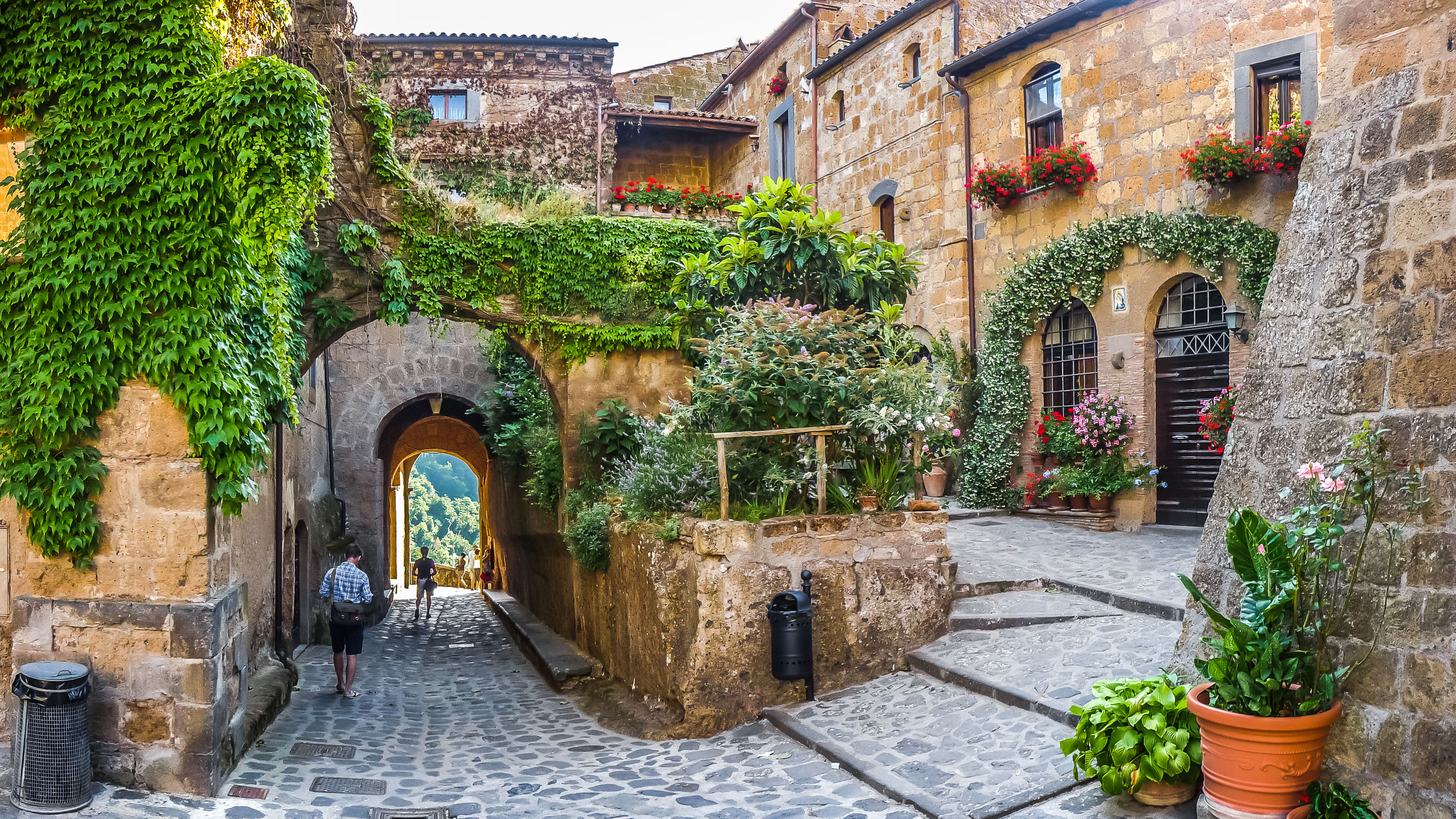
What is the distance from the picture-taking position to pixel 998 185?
540 inches

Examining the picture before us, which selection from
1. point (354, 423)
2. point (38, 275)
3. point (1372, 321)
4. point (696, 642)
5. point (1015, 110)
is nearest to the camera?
point (1372, 321)

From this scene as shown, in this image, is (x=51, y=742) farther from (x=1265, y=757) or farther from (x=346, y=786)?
(x=1265, y=757)

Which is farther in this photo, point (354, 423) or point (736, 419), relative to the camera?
point (354, 423)

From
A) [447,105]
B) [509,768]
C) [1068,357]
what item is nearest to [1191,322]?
[1068,357]

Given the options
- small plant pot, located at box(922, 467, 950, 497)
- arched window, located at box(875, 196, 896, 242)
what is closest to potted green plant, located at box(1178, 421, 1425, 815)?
small plant pot, located at box(922, 467, 950, 497)

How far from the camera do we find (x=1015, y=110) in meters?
14.1

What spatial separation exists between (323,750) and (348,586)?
2565 mm

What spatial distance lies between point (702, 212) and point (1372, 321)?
11.0 meters

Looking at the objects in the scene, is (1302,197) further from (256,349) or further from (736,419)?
(256,349)

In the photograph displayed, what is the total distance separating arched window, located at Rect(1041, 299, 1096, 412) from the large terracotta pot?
941 centimetres

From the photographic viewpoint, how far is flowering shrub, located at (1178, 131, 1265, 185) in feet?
35.6

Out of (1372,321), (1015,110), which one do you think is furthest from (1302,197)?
(1015,110)

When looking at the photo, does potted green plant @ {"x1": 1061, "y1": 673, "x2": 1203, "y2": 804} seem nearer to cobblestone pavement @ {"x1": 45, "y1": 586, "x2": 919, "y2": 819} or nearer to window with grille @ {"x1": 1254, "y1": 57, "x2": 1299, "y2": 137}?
cobblestone pavement @ {"x1": 45, "y1": 586, "x2": 919, "y2": 819}

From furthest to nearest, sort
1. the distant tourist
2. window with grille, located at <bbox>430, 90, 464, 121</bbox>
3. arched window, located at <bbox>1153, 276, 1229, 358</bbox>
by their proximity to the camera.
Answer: window with grille, located at <bbox>430, 90, 464, 121</bbox>
the distant tourist
arched window, located at <bbox>1153, 276, 1229, 358</bbox>
